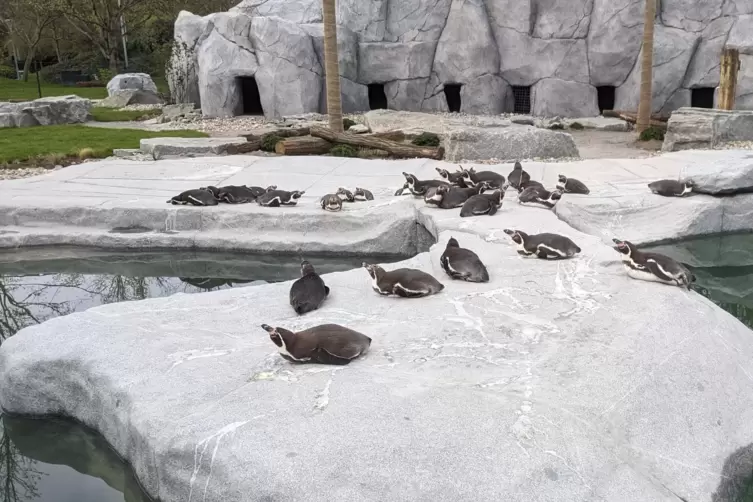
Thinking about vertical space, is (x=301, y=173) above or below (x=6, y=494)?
above

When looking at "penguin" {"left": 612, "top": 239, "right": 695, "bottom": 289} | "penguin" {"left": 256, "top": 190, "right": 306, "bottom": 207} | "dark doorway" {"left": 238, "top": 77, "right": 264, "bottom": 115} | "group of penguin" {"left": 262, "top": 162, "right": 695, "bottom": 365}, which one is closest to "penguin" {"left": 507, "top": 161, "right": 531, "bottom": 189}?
"group of penguin" {"left": 262, "top": 162, "right": 695, "bottom": 365}

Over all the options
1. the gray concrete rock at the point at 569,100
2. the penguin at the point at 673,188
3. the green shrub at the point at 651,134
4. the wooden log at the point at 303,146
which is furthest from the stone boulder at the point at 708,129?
the gray concrete rock at the point at 569,100

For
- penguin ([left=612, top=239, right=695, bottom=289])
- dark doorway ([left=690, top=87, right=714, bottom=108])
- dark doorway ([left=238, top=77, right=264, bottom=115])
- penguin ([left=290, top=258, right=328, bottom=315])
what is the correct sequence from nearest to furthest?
penguin ([left=290, top=258, right=328, bottom=315])
penguin ([left=612, top=239, right=695, bottom=289])
dark doorway ([left=690, top=87, right=714, bottom=108])
dark doorway ([left=238, top=77, right=264, bottom=115])

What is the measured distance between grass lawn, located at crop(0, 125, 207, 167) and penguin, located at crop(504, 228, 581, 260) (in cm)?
1126

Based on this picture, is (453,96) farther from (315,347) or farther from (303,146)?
(315,347)

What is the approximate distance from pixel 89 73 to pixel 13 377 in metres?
38.1

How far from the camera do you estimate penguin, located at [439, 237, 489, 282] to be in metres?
6.09

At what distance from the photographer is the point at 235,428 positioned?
3.84 metres

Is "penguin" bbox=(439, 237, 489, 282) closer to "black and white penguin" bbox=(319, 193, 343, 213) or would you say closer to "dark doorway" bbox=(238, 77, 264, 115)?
"black and white penguin" bbox=(319, 193, 343, 213)

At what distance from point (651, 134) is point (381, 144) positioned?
6245mm

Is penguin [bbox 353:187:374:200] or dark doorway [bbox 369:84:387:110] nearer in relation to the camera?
penguin [bbox 353:187:374:200]

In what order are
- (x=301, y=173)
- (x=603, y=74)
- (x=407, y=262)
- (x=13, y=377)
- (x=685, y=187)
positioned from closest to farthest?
(x=13, y=377)
(x=407, y=262)
(x=685, y=187)
(x=301, y=173)
(x=603, y=74)

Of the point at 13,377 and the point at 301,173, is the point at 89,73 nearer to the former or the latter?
the point at 301,173

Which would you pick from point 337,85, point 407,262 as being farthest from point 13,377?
point 337,85
